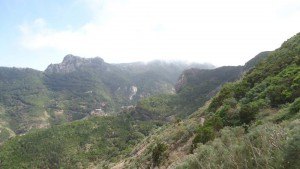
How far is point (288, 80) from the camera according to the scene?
37.7 m

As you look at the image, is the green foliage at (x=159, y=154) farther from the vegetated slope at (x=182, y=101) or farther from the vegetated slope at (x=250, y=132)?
the vegetated slope at (x=182, y=101)

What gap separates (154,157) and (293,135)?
94.9ft

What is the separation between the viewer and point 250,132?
2131cm

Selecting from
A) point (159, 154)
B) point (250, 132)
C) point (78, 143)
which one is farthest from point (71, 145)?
point (250, 132)

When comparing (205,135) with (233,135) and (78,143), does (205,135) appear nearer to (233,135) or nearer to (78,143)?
(233,135)

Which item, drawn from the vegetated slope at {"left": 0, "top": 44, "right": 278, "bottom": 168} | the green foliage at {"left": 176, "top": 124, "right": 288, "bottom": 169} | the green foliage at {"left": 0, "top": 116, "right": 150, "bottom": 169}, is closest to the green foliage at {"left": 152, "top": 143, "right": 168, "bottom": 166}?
the green foliage at {"left": 176, "top": 124, "right": 288, "bottom": 169}

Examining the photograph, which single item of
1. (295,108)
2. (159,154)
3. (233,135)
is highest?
(295,108)

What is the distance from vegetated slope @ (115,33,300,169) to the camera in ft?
53.1

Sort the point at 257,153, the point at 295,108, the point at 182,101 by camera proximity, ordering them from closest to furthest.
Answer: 1. the point at 257,153
2. the point at 295,108
3. the point at 182,101

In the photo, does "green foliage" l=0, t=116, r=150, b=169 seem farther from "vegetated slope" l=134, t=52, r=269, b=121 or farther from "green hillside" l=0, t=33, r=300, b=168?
"vegetated slope" l=134, t=52, r=269, b=121

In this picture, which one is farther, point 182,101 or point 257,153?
point 182,101

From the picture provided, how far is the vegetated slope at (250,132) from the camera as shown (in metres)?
16.2

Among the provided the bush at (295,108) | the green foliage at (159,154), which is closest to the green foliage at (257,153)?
the bush at (295,108)

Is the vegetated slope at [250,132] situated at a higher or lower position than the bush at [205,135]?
higher
